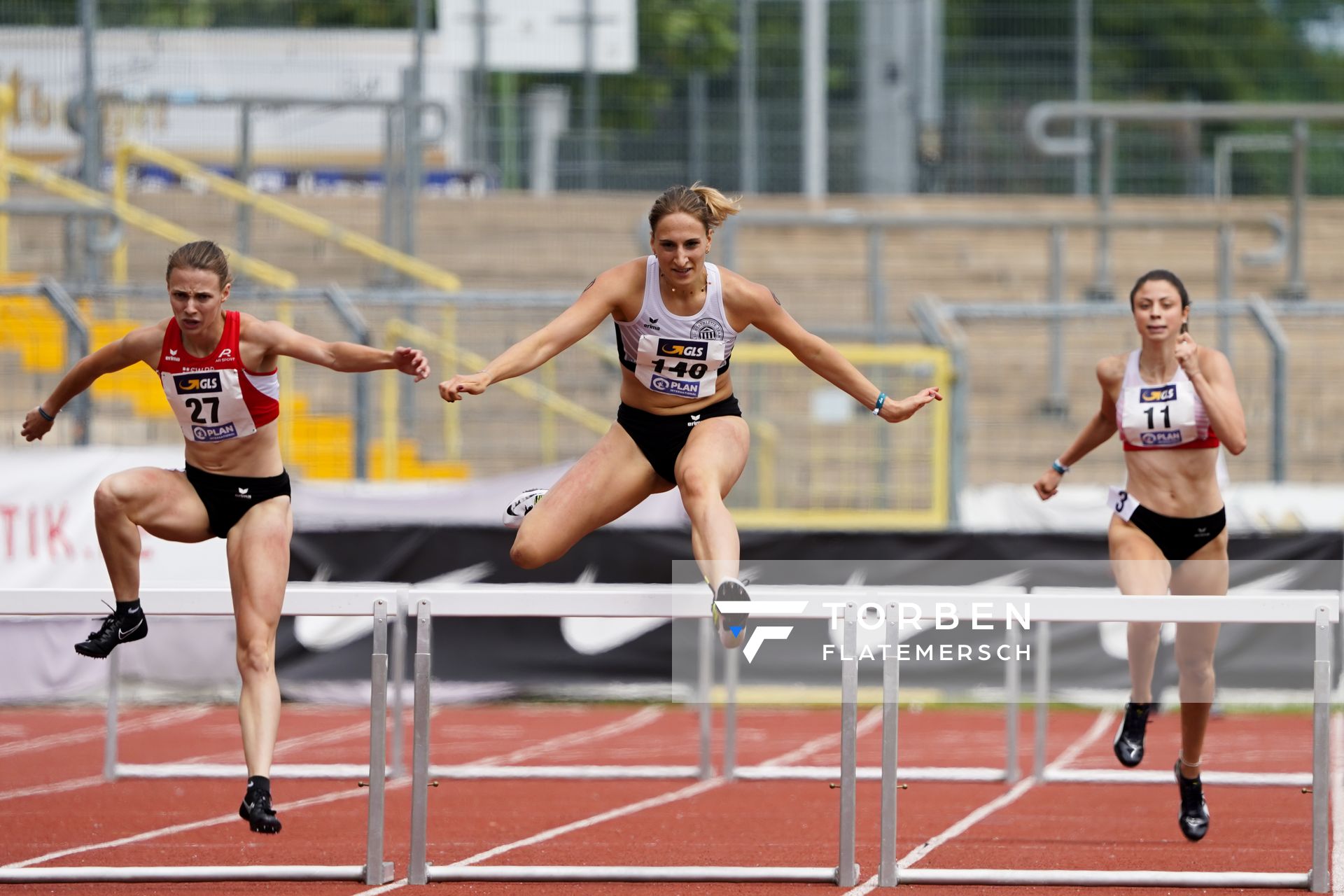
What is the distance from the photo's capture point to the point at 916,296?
17.1 meters

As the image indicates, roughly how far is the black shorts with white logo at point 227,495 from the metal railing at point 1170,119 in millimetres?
9435

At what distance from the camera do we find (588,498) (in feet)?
22.3

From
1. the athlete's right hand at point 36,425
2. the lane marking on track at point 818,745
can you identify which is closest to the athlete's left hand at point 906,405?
the athlete's right hand at point 36,425

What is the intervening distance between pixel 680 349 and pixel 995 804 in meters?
3.67

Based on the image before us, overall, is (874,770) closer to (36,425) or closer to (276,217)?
(36,425)

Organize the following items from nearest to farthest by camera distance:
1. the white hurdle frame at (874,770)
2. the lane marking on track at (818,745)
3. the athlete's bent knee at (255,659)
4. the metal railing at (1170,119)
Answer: the athlete's bent knee at (255,659)
the white hurdle frame at (874,770)
the lane marking on track at (818,745)
the metal railing at (1170,119)

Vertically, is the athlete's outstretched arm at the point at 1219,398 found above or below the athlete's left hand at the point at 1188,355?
below

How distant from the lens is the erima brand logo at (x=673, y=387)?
675 centimetres

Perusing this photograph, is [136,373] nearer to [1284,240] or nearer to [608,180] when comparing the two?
[608,180]

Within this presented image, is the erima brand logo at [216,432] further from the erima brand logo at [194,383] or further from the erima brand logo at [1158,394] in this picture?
the erima brand logo at [1158,394]

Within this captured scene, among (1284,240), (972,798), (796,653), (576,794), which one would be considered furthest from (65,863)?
(1284,240)

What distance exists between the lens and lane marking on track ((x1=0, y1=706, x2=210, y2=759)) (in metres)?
11.2

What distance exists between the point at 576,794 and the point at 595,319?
12.6ft

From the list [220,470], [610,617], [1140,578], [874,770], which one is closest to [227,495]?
[220,470]
